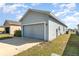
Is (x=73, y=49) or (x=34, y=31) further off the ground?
(x=34, y=31)

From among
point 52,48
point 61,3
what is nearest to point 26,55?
point 52,48

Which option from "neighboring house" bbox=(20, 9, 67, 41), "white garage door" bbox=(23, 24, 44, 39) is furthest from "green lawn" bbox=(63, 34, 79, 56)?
"white garage door" bbox=(23, 24, 44, 39)

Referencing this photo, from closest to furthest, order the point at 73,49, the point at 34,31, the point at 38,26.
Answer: the point at 73,49 < the point at 34,31 < the point at 38,26

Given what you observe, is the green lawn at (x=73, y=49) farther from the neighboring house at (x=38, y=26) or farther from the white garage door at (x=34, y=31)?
the white garage door at (x=34, y=31)

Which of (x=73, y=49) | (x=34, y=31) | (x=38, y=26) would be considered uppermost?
(x=38, y=26)

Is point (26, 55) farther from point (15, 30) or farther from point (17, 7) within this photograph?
point (15, 30)

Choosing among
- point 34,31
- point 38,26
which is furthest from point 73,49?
point 38,26

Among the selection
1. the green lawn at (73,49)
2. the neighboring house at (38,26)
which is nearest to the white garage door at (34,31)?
the neighboring house at (38,26)

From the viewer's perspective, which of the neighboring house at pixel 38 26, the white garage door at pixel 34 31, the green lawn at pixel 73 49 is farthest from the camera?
the neighboring house at pixel 38 26

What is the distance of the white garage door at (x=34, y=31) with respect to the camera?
26.0ft

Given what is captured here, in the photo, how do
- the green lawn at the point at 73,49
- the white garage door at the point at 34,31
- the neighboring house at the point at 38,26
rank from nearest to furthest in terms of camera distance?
1. the green lawn at the point at 73,49
2. the white garage door at the point at 34,31
3. the neighboring house at the point at 38,26

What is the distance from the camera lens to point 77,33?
701cm

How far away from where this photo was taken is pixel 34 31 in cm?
819

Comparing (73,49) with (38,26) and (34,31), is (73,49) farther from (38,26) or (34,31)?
(38,26)
